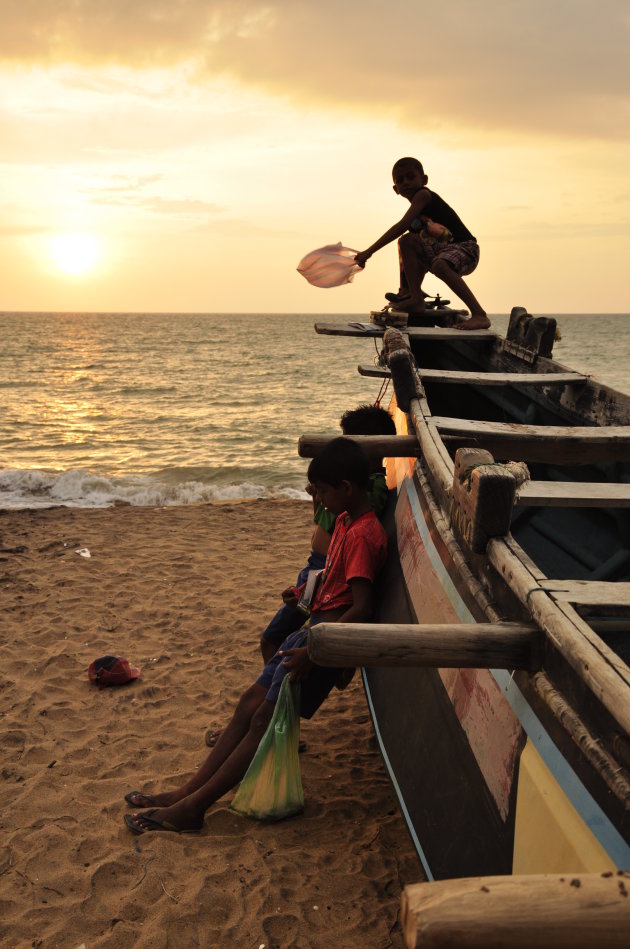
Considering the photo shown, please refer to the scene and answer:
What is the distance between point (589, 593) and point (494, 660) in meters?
0.31

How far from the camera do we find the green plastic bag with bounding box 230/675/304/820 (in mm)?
3119

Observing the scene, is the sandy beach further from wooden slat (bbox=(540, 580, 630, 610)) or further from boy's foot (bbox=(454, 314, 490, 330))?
boy's foot (bbox=(454, 314, 490, 330))

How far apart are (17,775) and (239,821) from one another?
4.24 ft

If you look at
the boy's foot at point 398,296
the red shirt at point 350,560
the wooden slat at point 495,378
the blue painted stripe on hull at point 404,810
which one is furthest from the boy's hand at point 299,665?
the boy's foot at point 398,296

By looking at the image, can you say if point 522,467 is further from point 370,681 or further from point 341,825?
point 341,825

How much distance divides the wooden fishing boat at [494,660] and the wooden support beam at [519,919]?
0.38 metres

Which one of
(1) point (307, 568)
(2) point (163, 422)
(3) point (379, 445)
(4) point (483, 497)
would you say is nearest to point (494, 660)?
(4) point (483, 497)

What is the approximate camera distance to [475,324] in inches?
245

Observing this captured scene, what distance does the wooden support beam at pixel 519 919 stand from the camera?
1.01 meters

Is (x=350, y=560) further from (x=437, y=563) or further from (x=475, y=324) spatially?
(x=475, y=324)

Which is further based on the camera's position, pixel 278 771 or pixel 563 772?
pixel 278 771

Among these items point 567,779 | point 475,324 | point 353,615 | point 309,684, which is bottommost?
point 309,684

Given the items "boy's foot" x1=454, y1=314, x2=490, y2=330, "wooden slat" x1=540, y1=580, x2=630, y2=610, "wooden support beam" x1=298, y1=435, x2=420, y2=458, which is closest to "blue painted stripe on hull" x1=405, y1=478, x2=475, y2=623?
"wooden support beam" x1=298, y1=435, x2=420, y2=458

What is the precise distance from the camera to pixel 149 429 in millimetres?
19188
